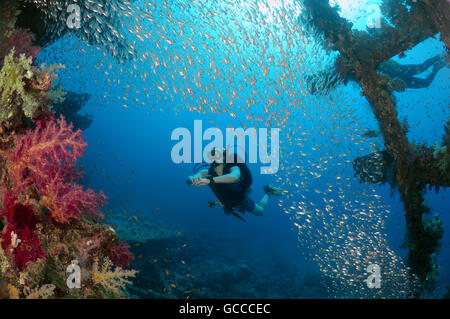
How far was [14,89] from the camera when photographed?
2852mm

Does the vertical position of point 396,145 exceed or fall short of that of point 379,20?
it falls short

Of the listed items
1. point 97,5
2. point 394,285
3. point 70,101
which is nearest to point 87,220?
point 97,5

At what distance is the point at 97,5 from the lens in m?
6.07

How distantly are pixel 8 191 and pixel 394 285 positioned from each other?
356 inches

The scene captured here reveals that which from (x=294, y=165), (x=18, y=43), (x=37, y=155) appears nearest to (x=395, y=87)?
(x=294, y=165)

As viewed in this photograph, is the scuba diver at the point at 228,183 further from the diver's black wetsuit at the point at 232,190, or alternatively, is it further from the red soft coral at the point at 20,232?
the red soft coral at the point at 20,232

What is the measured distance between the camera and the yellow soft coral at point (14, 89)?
9.27 ft

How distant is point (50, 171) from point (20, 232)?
76cm

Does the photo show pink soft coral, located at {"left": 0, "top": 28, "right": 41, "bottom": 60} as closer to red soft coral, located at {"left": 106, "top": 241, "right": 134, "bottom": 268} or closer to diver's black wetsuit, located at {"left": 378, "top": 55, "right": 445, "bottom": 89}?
red soft coral, located at {"left": 106, "top": 241, "right": 134, "bottom": 268}

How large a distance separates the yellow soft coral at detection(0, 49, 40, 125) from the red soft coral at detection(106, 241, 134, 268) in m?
1.94

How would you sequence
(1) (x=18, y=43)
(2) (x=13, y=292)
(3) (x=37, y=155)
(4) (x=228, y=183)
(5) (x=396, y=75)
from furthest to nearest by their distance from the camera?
(4) (x=228, y=183) → (5) (x=396, y=75) → (1) (x=18, y=43) → (3) (x=37, y=155) → (2) (x=13, y=292)

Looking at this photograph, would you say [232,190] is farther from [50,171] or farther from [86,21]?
[86,21]

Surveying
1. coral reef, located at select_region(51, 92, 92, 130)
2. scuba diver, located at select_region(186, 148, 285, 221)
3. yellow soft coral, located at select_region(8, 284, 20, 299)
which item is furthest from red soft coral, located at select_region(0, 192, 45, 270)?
coral reef, located at select_region(51, 92, 92, 130)

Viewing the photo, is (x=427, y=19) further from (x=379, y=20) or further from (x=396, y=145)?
(x=396, y=145)
